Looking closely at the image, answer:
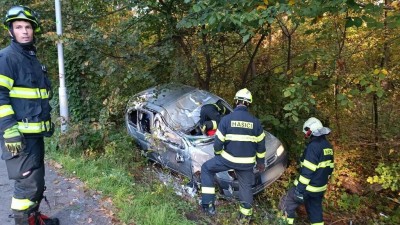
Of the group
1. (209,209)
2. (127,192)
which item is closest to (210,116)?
(209,209)

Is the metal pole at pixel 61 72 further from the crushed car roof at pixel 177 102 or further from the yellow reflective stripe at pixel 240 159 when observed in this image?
the yellow reflective stripe at pixel 240 159

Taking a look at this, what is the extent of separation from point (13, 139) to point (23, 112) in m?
0.29

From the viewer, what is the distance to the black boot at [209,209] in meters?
4.60

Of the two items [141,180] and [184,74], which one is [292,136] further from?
[141,180]

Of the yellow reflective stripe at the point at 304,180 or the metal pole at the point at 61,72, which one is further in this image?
the metal pole at the point at 61,72

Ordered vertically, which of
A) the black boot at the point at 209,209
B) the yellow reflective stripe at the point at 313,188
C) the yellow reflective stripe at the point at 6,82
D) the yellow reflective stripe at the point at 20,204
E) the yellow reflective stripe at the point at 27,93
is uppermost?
the yellow reflective stripe at the point at 6,82

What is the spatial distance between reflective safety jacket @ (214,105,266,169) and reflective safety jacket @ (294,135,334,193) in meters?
0.82

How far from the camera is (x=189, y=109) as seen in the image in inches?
251

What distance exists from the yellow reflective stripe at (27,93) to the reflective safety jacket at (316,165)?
362cm

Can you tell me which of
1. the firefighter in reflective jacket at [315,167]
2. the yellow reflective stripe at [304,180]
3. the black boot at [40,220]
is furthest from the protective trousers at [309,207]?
the black boot at [40,220]

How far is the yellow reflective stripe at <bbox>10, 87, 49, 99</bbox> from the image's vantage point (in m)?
2.96

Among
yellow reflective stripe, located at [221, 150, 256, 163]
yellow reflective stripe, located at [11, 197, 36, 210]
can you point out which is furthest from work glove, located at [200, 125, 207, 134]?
yellow reflective stripe, located at [11, 197, 36, 210]

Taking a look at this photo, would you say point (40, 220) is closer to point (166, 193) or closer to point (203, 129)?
point (166, 193)

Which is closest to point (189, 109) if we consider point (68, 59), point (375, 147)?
point (68, 59)
